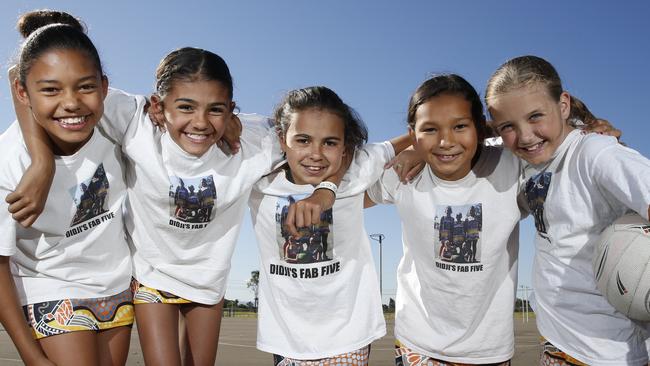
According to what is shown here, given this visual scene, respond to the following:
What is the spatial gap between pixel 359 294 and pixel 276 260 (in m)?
0.54

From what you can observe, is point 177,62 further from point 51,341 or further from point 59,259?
point 51,341

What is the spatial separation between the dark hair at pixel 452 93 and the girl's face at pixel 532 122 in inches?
6.4

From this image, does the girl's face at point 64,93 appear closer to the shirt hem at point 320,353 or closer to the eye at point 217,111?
the eye at point 217,111

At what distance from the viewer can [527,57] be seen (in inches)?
143

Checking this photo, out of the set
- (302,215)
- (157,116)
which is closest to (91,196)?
(157,116)

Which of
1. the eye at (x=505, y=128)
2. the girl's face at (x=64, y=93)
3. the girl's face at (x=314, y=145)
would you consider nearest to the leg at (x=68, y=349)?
the girl's face at (x=64, y=93)

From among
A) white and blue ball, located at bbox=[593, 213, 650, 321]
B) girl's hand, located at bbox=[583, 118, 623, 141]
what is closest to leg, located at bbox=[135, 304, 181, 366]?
white and blue ball, located at bbox=[593, 213, 650, 321]

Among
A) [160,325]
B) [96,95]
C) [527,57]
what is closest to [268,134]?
[96,95]

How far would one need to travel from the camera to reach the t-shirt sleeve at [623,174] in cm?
274

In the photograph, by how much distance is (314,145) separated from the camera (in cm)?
354

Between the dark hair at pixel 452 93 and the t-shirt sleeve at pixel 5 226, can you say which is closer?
the t-shirt sleeve at pixel 5 226

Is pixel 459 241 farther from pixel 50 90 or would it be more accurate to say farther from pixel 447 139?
pixel 50 90

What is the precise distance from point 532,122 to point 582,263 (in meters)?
0.81

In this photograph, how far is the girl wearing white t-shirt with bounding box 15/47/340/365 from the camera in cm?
346
